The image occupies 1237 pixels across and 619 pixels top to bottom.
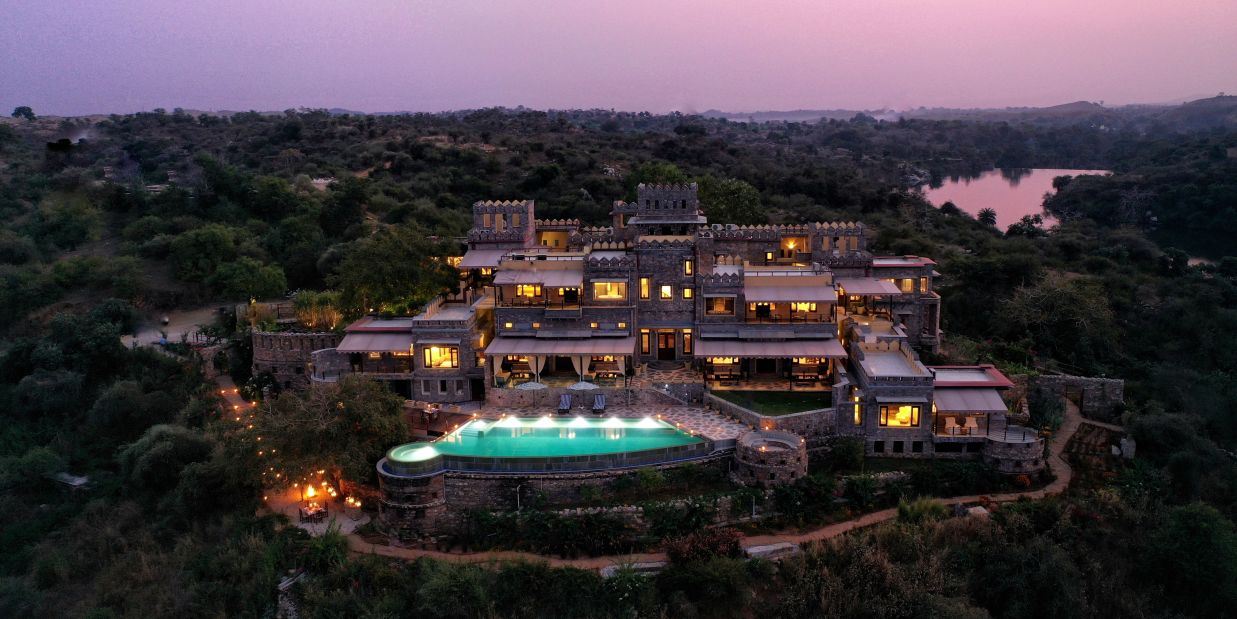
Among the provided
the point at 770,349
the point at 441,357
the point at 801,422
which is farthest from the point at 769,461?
the point at 441,357

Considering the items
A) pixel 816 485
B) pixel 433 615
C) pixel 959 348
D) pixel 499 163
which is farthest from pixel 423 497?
pixel 499 163

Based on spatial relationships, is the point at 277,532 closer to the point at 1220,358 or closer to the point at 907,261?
the point at 907,261

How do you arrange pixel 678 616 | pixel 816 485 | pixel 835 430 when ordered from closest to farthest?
pixel 678 616, pixel 816 485, pixel 835 430

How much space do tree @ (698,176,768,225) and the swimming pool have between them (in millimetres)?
20971

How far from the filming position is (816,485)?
2397 centimetres

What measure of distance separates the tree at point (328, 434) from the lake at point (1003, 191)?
199ft

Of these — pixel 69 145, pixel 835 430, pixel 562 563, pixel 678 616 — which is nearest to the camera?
pixel 678 616

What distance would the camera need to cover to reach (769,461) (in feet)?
79.0

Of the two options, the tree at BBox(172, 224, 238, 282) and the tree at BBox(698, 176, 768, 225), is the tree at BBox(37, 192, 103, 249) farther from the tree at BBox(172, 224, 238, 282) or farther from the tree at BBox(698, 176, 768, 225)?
the tree at BBox(698, 176, 768, 225)

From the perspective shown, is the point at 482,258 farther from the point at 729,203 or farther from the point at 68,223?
the point at 68,223

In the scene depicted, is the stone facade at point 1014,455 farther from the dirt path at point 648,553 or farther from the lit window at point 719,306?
the lit window at point 719,306

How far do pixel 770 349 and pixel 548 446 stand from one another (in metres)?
10.0

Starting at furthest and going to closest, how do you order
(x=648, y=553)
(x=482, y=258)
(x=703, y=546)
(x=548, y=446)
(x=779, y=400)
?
(x=482, y=258)
(x=779, y=400)
(x=548, y=446)
(x=648, y=553)
(x=703, y=546)

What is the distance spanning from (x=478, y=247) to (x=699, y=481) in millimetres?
18173
